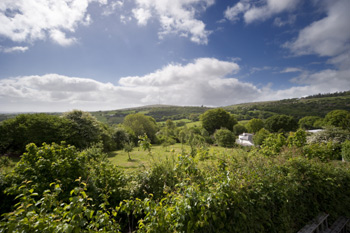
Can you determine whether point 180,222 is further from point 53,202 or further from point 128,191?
point 128,191

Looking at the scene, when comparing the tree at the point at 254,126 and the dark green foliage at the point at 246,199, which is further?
the tree at the point at 254,126

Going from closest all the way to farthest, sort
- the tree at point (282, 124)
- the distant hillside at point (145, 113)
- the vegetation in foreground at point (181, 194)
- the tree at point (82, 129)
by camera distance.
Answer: the vegetation in foreground at point (181, 194), the tree at point (82, 129), the tree at point (282, 124), the distant hillside at point (145, 113)

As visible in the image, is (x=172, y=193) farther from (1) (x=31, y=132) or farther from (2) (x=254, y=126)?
(2) (x=254, y=126)

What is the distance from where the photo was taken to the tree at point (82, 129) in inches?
818

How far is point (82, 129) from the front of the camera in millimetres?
21547

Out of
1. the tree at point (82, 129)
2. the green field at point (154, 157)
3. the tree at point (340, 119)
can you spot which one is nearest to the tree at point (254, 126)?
the tree at point (340, 119)

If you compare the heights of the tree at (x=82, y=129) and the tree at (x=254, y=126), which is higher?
the tree at (x=82, y=129)

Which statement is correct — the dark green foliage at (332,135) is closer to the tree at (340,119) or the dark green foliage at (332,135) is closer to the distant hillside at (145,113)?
the tree at (340,119)

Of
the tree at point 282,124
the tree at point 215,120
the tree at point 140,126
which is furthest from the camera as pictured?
the tree at point 215,120

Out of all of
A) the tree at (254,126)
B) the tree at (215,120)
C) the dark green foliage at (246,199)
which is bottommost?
the tree at (254,126)

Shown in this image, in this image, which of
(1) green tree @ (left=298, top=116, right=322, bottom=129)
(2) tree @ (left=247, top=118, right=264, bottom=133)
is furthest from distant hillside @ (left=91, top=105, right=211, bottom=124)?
(1) green tree @ (left=298, top=116, right=322, bottom=129)

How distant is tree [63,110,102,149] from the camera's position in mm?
20781

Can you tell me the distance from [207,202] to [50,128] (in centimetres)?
2485

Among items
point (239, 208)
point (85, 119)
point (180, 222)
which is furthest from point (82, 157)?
point (85, 119)
